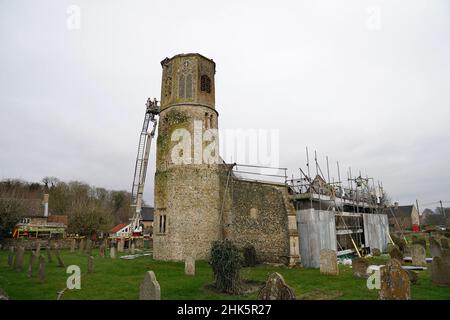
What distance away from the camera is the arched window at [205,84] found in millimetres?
19828

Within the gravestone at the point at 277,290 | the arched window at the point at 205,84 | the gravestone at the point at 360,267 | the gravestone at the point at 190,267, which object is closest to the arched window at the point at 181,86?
the arched window at the point at 205,84

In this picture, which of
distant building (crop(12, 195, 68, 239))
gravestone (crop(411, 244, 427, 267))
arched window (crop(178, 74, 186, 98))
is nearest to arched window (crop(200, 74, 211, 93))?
arched window (crop(178, 74, 186, 98))

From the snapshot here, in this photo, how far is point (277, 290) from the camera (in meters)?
6.18

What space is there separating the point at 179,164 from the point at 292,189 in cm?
750

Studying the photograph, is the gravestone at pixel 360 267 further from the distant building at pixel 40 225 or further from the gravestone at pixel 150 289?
the distant building at pixel 40 225

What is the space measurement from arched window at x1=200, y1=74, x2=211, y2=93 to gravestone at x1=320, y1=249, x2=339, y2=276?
41.5ft

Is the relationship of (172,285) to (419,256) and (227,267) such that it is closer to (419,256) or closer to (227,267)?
(227,267)

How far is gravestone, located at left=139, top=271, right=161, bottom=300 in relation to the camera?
6977 millimetres

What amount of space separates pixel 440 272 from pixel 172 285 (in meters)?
10.0

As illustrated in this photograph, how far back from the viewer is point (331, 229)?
1803 cm

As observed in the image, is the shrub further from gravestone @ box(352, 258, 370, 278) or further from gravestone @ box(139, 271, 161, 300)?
gravestone @ box(352, 258, 370, 278)

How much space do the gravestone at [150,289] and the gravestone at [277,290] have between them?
250cm
